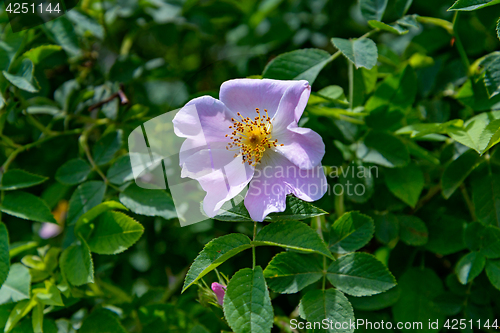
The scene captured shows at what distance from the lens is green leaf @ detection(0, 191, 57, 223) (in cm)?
147

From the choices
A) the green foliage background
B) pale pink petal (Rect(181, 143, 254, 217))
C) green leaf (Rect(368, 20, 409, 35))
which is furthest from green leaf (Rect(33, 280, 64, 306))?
green leaf (Rect(368, 20, 409, 35))

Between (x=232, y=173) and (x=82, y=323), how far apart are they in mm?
855

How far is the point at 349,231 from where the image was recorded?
136 centimetres

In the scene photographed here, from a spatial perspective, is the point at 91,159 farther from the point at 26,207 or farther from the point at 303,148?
the point at 303,148

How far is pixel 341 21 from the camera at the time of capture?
92.2 inches

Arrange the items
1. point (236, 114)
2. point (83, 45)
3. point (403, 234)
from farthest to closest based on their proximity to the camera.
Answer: point (83, 45)
point (403, 234)
point (236, 114)

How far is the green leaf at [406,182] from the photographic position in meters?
1.45

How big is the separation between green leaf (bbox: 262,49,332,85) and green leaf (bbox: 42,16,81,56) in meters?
0.94

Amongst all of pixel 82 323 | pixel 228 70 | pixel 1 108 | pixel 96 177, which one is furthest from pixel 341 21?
pixel 82 323

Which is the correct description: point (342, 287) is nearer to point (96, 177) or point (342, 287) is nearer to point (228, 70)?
point (96, 177)

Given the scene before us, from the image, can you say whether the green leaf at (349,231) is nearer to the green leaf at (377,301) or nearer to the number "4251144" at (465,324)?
the green leaf at (377,301)

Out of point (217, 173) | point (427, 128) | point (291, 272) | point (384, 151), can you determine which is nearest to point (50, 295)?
point (217, 173)

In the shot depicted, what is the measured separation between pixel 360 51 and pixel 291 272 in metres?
0.78

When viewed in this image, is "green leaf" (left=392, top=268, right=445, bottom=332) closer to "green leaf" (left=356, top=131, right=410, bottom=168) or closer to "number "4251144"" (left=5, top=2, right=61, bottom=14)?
"green leaf" (left=356, top=131, right=410, bottom=168)
